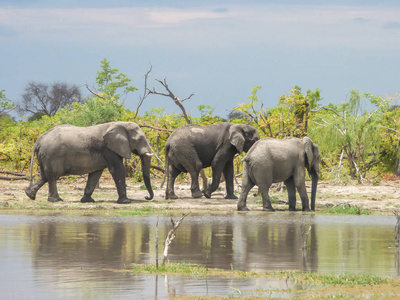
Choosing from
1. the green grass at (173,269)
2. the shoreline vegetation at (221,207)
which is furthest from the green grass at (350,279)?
the green grass at (173,269)

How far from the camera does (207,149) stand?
27156 mm

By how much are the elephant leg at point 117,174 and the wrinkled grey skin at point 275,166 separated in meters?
3.58

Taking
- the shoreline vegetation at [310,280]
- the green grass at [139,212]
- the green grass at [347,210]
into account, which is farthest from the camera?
the green grass at [347,210]

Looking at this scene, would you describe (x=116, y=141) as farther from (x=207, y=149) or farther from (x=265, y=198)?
(x=265, y=198)

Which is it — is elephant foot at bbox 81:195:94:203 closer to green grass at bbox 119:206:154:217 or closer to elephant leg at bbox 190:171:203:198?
green grass at bbox 119:206:154:217

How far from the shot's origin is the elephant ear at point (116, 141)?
24.5 m

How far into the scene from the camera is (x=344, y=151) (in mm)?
35438

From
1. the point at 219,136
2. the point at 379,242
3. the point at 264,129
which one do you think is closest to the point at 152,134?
the point at 264,129

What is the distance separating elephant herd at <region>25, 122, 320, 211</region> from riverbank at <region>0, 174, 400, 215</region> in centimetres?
55

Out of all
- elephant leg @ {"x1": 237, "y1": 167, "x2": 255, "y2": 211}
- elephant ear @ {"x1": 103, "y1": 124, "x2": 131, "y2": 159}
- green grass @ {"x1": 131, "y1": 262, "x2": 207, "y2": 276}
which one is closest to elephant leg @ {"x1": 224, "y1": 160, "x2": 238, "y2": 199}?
elephant leg @ {"x1": 237, "y1": 167, "x2": 255, "y2": 211}

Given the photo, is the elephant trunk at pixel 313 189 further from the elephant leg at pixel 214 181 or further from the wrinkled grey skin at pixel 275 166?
the elephant leg at pixel 214 181

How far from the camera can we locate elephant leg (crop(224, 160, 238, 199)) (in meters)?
26.9

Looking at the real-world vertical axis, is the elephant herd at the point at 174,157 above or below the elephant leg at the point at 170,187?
above

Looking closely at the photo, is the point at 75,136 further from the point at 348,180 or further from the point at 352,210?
the point at 348,180
